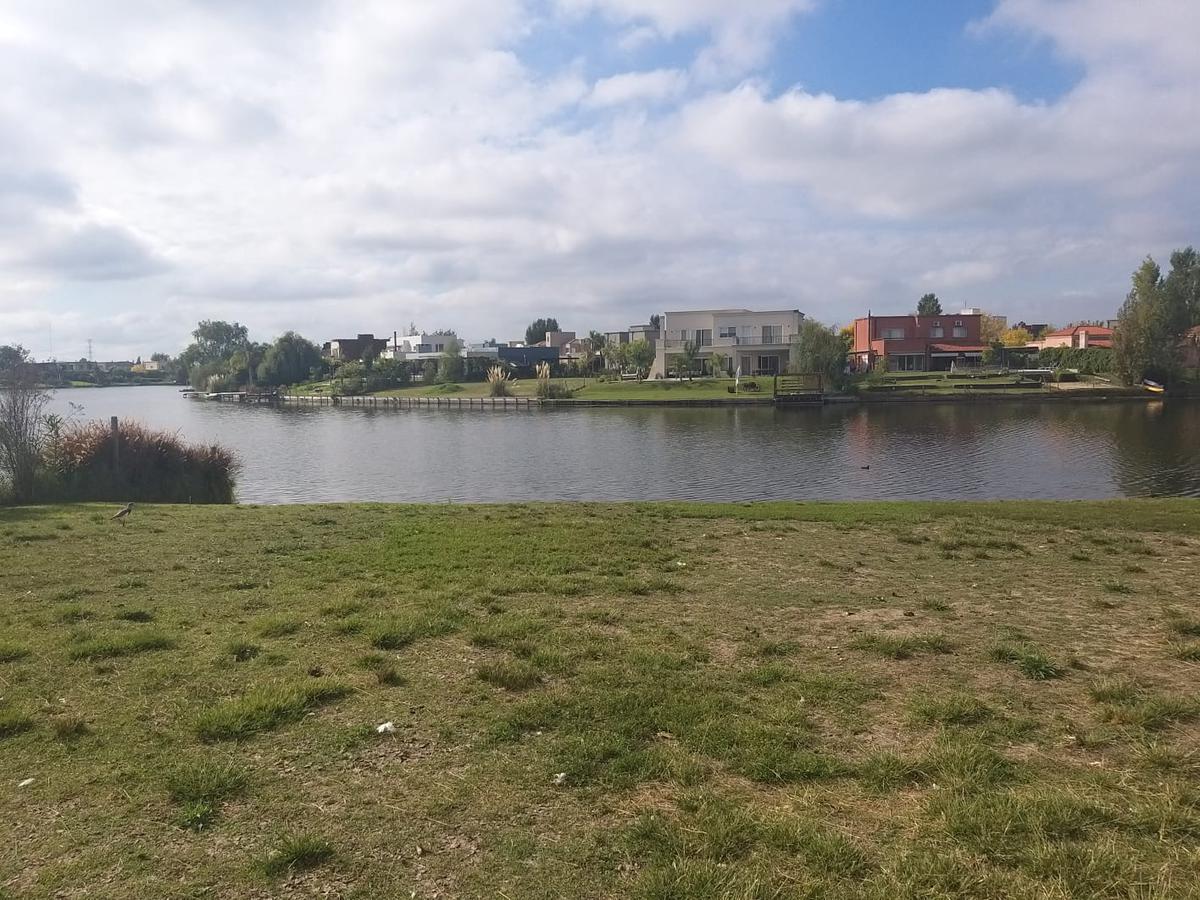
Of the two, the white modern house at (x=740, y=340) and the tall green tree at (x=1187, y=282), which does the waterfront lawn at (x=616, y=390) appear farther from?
the tall green tree at (x=1187, y=282)

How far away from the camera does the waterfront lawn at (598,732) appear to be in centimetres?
378

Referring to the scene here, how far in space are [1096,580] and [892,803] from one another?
23.0ft

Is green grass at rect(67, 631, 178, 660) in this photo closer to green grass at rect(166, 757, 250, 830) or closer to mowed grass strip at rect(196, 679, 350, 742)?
mowed grass strip at rect(196, 679, 350, 742)

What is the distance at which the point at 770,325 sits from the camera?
333 feet

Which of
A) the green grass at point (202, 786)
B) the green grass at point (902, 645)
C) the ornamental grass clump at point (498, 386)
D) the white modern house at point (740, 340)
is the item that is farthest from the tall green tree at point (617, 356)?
the green grass at point (202, 786)

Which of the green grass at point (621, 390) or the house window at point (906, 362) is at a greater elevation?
the house window at point (906, 362)

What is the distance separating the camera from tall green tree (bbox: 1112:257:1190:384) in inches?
2965

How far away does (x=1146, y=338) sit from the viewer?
246ft

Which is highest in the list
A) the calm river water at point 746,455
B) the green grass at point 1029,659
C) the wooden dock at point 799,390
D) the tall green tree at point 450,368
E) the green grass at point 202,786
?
the tall green tree at point 450,368

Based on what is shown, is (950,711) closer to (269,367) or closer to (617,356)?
(617,356)

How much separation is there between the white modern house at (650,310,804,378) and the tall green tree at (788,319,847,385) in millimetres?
15894

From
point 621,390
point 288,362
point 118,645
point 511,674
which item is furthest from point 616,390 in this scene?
point 511,674

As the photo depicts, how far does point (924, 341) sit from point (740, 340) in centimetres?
2370

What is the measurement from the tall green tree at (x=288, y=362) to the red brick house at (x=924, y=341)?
3493 inches
